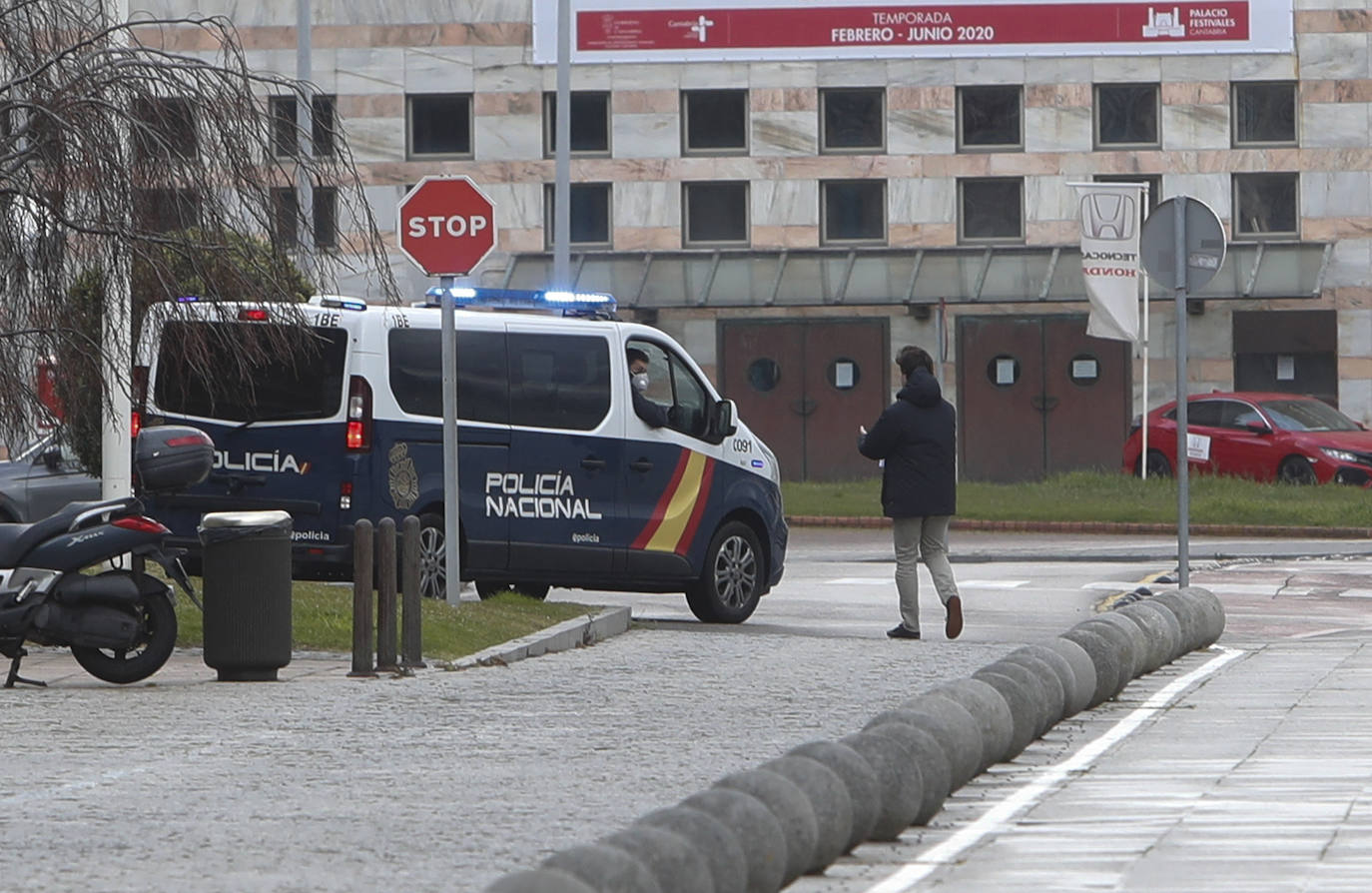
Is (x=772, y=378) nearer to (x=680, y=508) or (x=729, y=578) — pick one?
(x=729, y=578)

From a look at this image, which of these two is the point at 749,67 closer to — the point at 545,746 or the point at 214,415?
the point at 214,415

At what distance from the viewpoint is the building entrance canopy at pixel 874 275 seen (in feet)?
139

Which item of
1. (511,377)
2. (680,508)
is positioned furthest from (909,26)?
(511,377)

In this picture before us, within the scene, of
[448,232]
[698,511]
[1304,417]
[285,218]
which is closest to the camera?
→ [285,218]

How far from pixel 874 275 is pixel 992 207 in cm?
246

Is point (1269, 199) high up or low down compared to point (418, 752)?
up

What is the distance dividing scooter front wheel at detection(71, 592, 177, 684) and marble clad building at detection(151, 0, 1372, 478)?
30.7 meters

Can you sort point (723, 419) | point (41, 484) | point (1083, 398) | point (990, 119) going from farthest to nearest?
point (1083, 398)
point (990, 119)
point (41, 484)
point (723, 419)

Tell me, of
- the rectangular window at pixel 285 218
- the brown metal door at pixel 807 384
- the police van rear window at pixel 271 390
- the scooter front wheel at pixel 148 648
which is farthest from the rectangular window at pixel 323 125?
the brown metal door at pixel 807 384

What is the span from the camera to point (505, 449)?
55.4ft

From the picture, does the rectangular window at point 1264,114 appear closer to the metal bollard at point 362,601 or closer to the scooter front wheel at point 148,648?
the metal bollard at point 362,601

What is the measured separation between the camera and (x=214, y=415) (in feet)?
53.6

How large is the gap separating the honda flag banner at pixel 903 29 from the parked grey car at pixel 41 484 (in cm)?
1929

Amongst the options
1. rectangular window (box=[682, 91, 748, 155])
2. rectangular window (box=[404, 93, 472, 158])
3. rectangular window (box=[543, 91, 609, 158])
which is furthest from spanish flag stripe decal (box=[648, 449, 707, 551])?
rectangular window (box=[404, 93, 472, 158])
